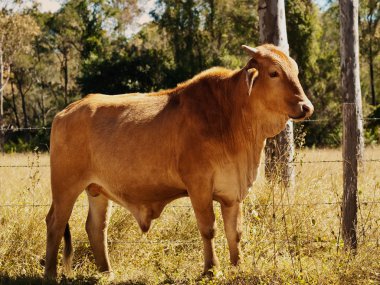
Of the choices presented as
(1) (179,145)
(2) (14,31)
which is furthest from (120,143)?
(2) (14,31)

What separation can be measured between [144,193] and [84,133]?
983 millimetres

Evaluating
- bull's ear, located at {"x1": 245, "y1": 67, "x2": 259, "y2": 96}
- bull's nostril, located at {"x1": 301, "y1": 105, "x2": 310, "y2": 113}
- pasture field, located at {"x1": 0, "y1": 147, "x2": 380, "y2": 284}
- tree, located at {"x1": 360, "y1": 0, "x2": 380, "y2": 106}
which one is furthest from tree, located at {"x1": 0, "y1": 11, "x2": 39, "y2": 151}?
bull's nostril, located at {"x1": 301, "y1": 105, "x2": 310, "y2": 113}

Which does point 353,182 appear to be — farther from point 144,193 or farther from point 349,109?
point 144,193

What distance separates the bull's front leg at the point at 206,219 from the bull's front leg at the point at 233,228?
201 mm

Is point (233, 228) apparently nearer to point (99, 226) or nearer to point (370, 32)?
point (99, 226)

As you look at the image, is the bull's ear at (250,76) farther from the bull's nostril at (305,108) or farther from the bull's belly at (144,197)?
the bull's belly at (144,197)

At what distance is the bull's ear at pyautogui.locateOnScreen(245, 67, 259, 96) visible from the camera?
5488 millimetres

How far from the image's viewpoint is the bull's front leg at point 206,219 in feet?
18.4

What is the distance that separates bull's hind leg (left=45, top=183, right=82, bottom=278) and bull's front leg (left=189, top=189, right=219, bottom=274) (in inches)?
56.5

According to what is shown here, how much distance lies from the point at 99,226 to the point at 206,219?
5.02 feet

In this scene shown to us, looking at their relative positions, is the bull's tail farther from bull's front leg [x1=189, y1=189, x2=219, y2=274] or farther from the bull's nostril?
the bull's nostril

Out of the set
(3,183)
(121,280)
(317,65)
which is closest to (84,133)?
(121,280)

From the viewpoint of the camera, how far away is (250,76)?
5.53 metres

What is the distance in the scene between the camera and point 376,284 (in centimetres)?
524
